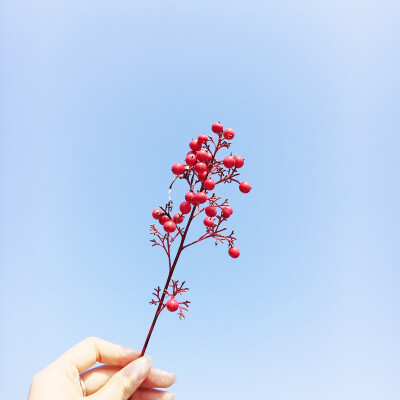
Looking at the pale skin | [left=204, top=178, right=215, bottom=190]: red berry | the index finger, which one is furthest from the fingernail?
[left=204, top=178, right=215, bottom=190]: red berry

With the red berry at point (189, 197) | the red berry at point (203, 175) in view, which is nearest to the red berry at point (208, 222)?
the red berry at point (189, 197)

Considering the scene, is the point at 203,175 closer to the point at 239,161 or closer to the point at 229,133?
the point at 239,161

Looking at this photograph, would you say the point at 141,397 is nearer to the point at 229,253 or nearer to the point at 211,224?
the point at 229,253

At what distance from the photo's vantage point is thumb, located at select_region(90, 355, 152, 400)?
15.6ft

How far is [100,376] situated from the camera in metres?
5.79

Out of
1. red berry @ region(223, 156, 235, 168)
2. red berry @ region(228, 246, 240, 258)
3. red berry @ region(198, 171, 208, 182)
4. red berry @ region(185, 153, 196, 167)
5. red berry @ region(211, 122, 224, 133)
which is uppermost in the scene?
red berry @ region(211, 122, 224, 133)

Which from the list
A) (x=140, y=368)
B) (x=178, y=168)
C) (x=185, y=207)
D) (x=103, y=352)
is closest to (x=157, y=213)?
(x=185, y=207)

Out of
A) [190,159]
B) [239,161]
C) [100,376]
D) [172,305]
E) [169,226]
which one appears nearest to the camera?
[172,305]

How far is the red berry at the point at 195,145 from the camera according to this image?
17.5ft

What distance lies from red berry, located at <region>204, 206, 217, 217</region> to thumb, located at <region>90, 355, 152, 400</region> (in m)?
2.73

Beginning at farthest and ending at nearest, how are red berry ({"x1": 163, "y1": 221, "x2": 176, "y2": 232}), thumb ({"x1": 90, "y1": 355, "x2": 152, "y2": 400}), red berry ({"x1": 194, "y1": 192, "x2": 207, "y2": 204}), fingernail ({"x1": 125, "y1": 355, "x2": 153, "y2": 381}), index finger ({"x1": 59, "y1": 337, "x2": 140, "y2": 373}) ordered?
index finger ({"x1": 59, "y1": 337, "x2": 140, "y2": 373}), fingernail ({"x1": 125, "y1": 355, "x2": 153, "y2": 381}), red berry ({"x1": 163, "y1": 221, "x2": 176, "y2": 232}), red berry ({"x1": 194, "y1": 192, "x2": 207, "y2": 204}), thumb ({"x1": 90, "y1": 355, "x2": 152, "y2": 400})

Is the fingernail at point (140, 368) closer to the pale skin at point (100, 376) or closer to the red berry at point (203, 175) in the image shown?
the pale skin at point (100, 376)

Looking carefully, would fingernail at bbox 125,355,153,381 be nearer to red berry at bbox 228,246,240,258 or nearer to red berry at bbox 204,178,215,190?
red berry at bbox 228,246,240,258

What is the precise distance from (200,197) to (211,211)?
0.41m
